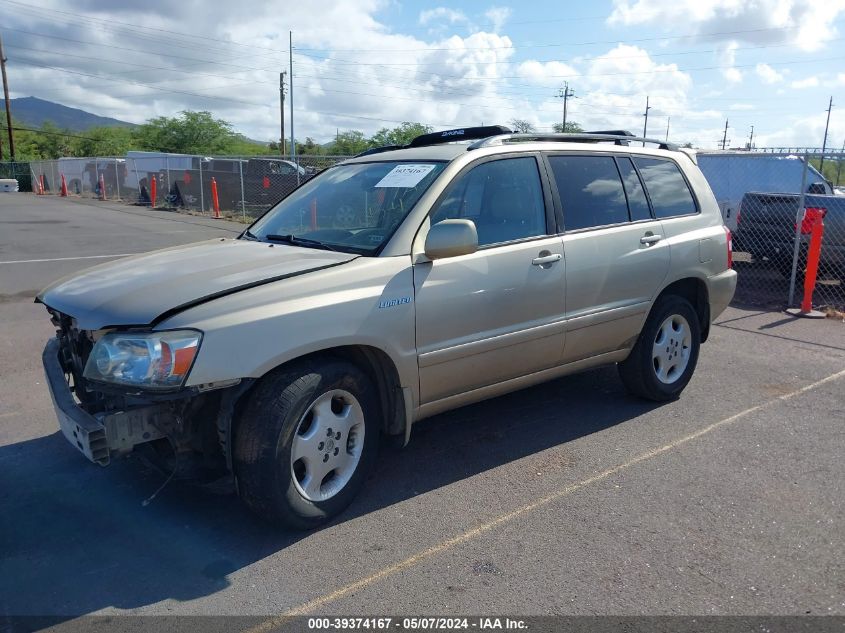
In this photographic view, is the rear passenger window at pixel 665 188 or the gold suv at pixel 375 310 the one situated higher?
the rear passenger window at pixel 665 188

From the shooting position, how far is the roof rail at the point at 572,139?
4410 millimetres

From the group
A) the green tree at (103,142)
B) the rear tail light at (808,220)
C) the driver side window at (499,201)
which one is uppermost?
the green tree at (103,142)

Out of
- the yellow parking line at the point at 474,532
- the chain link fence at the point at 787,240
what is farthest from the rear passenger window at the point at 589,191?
the chain link fence at the point at 787,240

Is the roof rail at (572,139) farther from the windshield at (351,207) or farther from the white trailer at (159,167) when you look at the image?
the white trailer at (159,167)

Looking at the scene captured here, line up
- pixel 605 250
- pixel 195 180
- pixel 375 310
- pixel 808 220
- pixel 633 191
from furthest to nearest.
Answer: pixel 195 180 → pixel 808 220 → pixel 633 191 → pixel 605 250 → pixel 375 310

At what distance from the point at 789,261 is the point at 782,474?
7151 millimetres

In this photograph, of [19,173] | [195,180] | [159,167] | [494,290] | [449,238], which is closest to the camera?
[449,238]

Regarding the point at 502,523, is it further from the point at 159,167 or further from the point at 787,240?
the point at 159,167

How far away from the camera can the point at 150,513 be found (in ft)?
12.2

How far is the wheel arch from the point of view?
17.9 feet

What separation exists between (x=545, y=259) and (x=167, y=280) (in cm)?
218

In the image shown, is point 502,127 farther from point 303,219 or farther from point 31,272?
point 31,272

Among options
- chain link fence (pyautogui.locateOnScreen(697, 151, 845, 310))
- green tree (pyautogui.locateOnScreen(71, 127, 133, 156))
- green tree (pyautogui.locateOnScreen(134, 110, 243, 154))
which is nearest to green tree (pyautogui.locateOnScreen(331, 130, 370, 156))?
green tree (pyautogui.locateOnScreen(134, 110, 243, 154))

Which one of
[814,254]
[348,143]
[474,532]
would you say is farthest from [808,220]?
[348,143]
